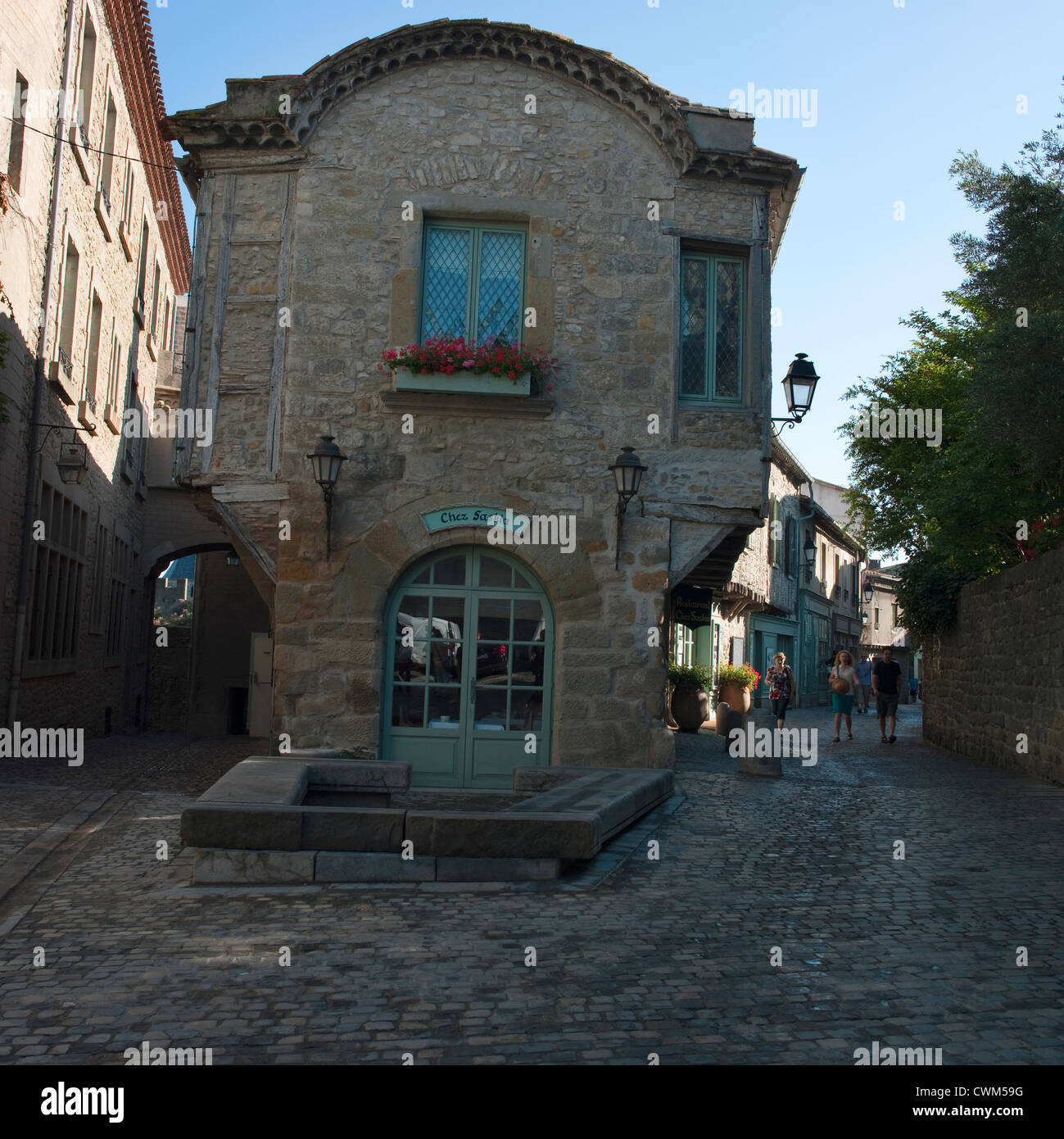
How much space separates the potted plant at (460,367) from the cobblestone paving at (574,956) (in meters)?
4.36

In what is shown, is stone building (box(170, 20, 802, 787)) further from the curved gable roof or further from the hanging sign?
the hanging sign

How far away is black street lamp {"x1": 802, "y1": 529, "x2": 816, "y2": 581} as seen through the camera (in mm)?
34875

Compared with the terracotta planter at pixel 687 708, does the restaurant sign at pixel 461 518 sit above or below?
above

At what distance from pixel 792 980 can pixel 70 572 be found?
12.8m

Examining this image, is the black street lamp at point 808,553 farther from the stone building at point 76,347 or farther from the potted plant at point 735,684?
the stone building at point 76,347

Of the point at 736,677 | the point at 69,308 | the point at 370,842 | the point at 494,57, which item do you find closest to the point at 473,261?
the point at 494,57

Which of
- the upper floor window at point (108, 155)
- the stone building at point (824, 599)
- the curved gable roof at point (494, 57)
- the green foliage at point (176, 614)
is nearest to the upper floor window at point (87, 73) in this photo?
the upper floor window at point (108, 155)

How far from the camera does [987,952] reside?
4.86 meters

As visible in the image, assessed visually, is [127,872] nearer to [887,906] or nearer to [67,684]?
[887,906]

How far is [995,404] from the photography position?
10.5 metres

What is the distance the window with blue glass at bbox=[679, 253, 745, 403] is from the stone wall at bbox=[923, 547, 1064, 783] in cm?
398

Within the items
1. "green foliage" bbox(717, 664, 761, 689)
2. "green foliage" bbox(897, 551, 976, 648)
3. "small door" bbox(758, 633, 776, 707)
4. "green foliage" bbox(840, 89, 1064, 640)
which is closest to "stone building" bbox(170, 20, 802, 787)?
"green foliage" bbox(840, 89, 1064, 640)

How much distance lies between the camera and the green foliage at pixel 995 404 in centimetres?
1015

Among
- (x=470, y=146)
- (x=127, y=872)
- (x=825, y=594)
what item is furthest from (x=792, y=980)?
(x=825, y=594)
